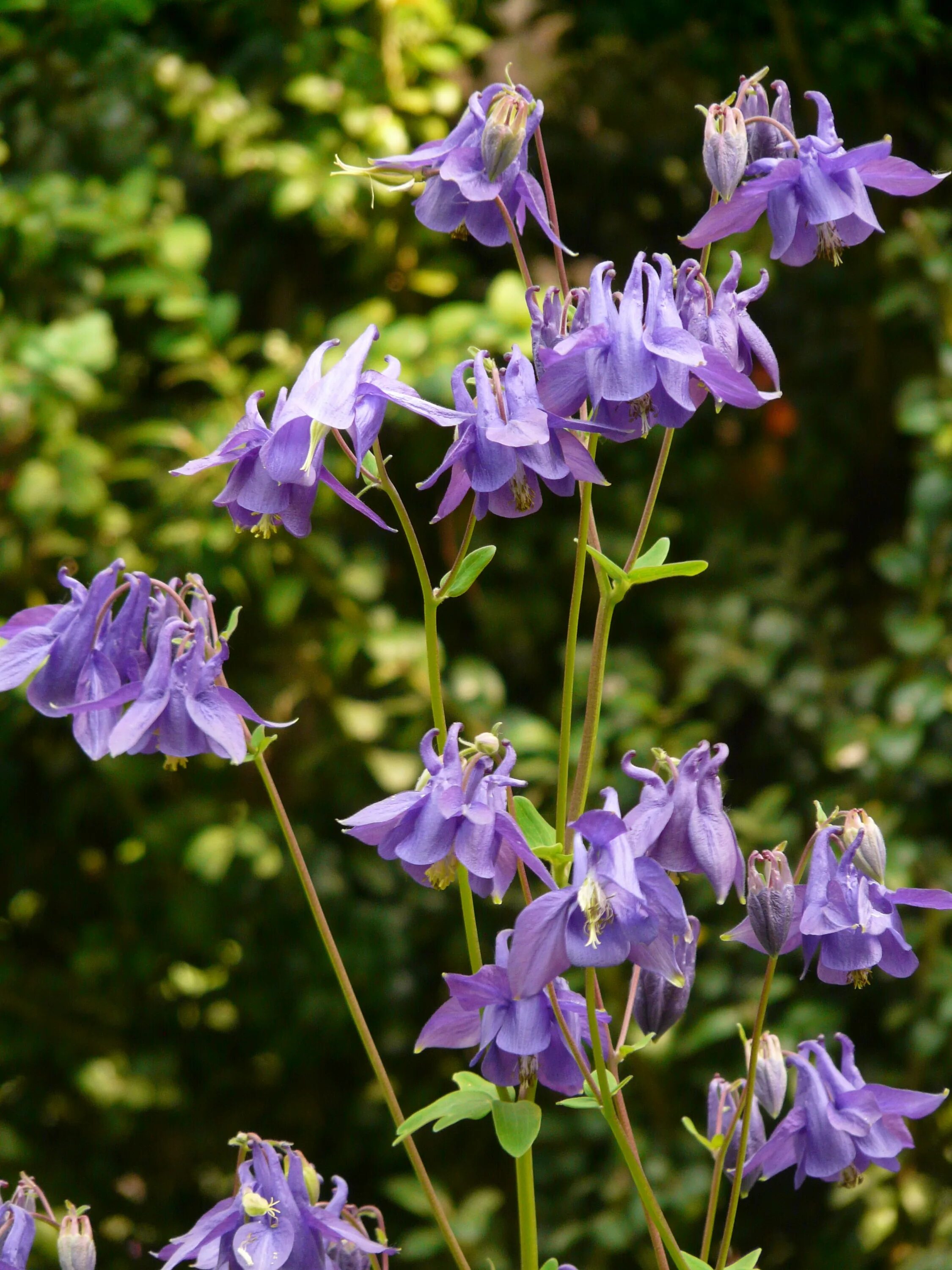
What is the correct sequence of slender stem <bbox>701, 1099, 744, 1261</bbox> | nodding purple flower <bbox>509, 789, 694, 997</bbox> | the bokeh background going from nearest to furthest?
nodding purple flower <bbox>509, 789, 694, 997</bbox>
slender stem <bbox>701, 1099, 744, 1261</bbox>
the bokeh background

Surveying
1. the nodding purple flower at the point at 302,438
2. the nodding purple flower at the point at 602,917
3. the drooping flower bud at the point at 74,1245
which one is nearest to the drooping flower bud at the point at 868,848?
the nodding purple flower at the point at 602,917

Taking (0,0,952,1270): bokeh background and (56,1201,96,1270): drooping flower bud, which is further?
(0,0,952,1270): bokeh background

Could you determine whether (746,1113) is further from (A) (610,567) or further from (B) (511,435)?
(B) (511,435)

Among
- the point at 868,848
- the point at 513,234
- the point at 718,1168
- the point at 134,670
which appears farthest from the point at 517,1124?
the point at 513,234

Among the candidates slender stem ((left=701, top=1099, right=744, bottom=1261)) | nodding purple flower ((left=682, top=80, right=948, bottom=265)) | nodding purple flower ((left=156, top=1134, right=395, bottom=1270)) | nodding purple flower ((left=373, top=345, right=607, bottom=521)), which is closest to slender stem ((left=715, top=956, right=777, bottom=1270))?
slender stem ((left=701, top=1099, right=744, bottom=1261))

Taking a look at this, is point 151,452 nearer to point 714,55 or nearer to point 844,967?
point 714,55

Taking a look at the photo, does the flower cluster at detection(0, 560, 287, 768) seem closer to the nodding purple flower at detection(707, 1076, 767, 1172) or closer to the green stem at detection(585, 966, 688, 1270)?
the green stem at detection(585, 966, 688, 1270)

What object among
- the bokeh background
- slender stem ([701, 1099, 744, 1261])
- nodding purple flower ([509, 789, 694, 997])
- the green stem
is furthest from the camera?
the bokeh background
